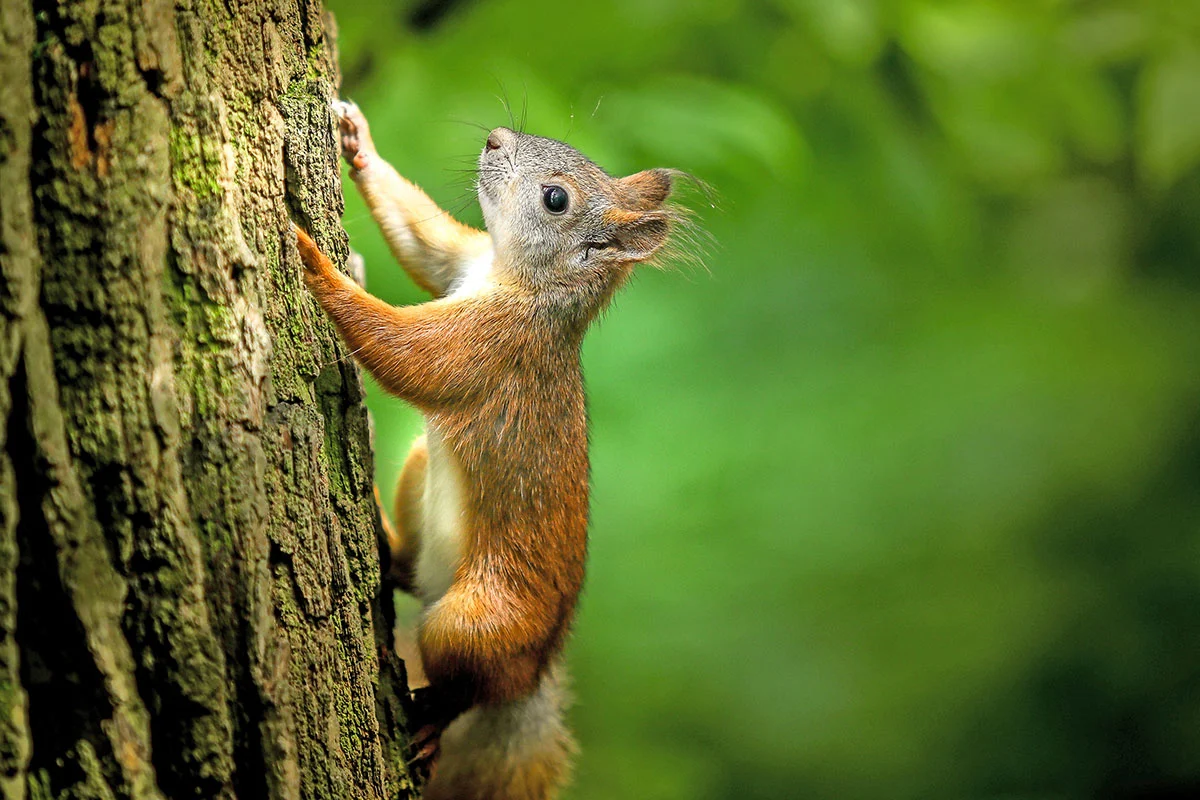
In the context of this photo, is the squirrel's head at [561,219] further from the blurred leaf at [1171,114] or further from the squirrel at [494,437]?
the blurred leaf at [1171,114]

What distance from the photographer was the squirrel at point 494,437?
8.48 feet

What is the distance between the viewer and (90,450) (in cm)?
141

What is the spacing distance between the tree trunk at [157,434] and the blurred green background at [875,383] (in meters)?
1.22

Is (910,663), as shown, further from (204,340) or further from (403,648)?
(204,340)

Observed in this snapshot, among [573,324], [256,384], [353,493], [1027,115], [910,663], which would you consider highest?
[1027,115]

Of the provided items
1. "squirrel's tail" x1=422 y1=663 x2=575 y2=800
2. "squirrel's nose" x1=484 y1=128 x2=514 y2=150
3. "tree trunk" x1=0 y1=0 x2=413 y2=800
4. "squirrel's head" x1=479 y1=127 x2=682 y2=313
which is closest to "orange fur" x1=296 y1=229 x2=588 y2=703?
"squirrel's tail" x1=422 y1=663 x2=575 y2=800

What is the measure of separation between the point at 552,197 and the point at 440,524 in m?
1.18

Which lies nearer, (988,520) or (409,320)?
(409,320)

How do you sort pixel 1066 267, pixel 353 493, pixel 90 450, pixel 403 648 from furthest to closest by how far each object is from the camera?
pixel 1066 267 → pixel 403 648 → pixel 353 493 → pixel 90 450

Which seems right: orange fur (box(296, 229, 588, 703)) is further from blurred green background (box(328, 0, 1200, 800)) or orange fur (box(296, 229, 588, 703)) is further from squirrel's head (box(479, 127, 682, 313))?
blurred green background (box(328, 0, 1200, 800))

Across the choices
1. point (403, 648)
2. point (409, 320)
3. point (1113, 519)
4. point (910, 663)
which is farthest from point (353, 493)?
point (1113, 519)

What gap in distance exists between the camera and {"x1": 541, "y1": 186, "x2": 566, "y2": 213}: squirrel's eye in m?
3.18

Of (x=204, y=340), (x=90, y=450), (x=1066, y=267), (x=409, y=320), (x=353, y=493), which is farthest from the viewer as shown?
(x=1066, y=267)

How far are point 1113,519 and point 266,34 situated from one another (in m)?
4.89
